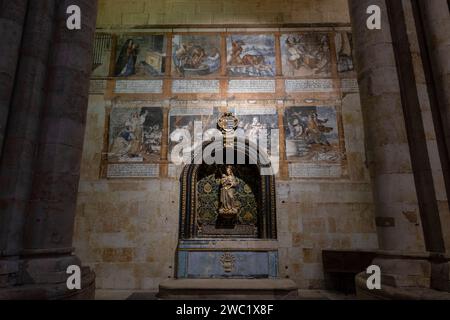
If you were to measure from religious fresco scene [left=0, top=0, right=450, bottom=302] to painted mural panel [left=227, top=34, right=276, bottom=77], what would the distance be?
45 mm

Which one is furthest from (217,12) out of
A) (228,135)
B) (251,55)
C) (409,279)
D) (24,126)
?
(409,279)

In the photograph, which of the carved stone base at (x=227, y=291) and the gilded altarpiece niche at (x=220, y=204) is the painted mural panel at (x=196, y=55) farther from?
the carved stone base at (x=227, y=291)

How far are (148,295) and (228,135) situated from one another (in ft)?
15.0

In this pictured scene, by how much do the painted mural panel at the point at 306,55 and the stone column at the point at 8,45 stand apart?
23.3ft

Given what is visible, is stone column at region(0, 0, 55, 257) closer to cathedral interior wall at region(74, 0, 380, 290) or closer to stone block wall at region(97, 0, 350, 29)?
cathedral interior wall at region(74, 0, 380, 290)

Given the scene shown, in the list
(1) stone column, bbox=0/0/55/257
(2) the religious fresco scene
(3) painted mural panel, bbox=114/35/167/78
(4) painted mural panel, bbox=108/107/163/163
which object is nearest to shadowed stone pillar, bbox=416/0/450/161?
(2) the religious fresco scene

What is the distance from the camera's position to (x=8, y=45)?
340 cm

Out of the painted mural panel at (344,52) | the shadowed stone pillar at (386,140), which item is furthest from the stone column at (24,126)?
the painted mural panel at (344,52)

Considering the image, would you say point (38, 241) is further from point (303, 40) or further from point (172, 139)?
point (303, 40)

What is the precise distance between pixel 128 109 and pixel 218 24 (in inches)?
152

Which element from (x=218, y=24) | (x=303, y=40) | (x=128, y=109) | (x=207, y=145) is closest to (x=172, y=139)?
(x=207, y=145)

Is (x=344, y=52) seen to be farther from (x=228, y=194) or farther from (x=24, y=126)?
(x=24, y=126)

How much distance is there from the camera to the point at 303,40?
951 cm

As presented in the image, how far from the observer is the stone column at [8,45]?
327cm
